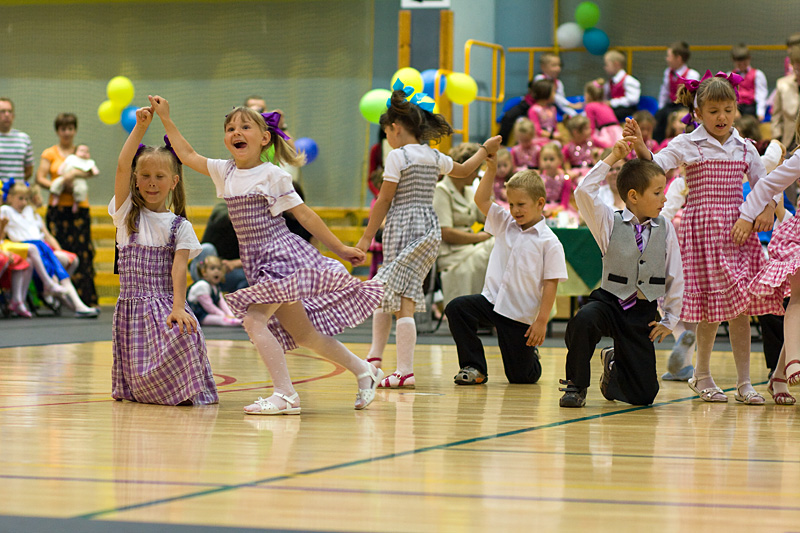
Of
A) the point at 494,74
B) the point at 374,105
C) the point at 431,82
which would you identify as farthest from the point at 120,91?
the point at 494,74

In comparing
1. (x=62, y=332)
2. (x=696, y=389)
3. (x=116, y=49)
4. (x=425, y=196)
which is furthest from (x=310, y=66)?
(x=696, y=389)

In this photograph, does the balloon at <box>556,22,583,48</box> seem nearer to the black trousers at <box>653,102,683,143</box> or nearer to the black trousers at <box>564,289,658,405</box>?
the black trousers at <box>653,102,683,143</box>

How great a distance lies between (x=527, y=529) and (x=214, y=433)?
1482mm

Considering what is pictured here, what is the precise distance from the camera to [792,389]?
16.5 feet

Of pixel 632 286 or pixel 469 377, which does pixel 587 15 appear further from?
pixel 632 286

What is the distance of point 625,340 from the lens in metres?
4.29

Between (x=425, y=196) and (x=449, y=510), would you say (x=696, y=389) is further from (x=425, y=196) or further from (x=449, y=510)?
(x=449, y=510)

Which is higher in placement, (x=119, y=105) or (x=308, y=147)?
(x=119, y=105)

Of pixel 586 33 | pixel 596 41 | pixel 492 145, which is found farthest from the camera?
pixel 586 33

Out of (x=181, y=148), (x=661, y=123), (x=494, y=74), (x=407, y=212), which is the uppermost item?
(x=494, y=74)

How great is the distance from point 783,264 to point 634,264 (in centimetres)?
56

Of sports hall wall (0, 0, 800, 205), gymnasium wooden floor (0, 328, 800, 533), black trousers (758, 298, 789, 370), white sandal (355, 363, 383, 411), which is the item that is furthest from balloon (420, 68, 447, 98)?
white sandal (355, 363, 383, 411)

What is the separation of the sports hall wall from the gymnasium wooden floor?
25.0 feet

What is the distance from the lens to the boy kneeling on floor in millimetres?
4230
